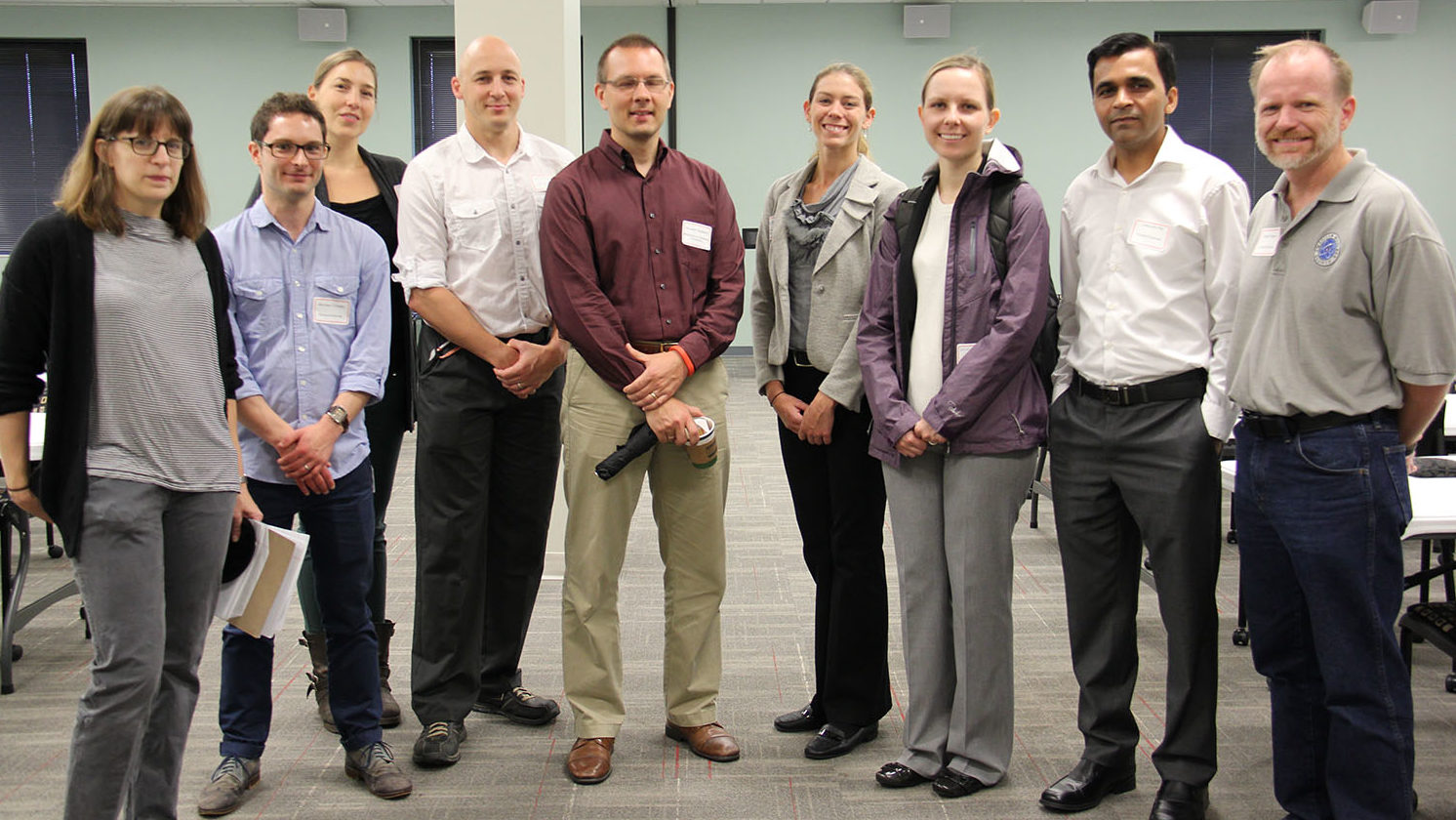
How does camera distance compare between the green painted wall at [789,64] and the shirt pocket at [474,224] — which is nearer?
the shirt pocket at [474,224]

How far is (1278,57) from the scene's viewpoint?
2.06m

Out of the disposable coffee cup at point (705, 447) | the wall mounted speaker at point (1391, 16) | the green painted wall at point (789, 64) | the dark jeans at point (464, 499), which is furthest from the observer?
the green painted wall at point (789, 64)

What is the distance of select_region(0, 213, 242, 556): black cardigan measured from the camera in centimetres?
184

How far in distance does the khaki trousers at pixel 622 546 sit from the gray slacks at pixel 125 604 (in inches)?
32.9

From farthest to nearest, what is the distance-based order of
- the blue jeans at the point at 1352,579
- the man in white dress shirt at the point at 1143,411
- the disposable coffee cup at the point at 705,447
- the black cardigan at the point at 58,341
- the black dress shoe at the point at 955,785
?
1. the disposable coffee cup at the point at 705,447
2. the black dress shoe at the point at 955,785
3. the man in white dress shirt at the point at 1143,411
4. the blue jeans at the point at 1352,579
5. the black cardigan at the point at 58,341

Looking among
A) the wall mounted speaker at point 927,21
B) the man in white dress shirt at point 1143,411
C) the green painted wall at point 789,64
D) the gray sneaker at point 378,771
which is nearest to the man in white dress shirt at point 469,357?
the gray sneaker at point 378,771

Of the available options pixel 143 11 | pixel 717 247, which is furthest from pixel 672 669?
pixel 143 11

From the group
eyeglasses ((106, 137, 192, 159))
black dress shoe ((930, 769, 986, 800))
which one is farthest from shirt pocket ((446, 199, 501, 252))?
black dress shoe ((930, 769, 986, 800))

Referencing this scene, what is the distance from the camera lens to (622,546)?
2652 millimetres

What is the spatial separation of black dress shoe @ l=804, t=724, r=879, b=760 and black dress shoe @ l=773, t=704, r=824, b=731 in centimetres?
8

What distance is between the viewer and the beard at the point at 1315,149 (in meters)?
2.02

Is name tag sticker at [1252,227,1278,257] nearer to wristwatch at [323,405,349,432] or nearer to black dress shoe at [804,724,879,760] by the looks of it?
black dress shoe at [804,724,879,760]

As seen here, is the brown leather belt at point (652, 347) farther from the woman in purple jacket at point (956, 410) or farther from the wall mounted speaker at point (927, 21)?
the wall mounted speaker at point (927, 21)

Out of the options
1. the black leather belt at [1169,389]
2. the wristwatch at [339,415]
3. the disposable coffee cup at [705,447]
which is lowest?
the disposable coffee cup at [705,447]
